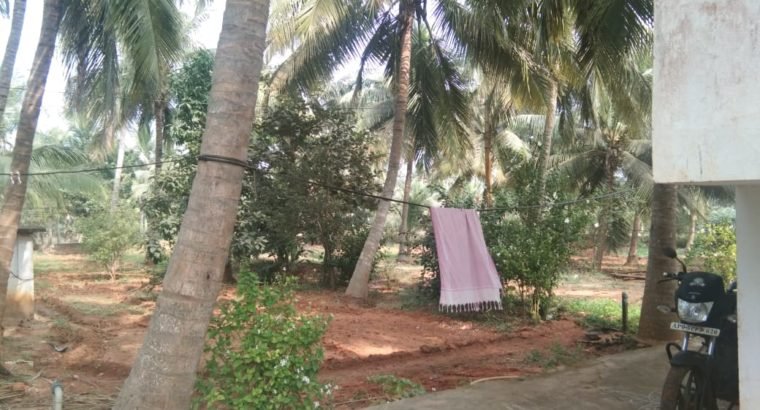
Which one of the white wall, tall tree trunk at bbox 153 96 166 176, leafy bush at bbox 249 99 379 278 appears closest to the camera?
the white wall

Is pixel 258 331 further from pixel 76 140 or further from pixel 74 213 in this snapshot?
pixel 76 140

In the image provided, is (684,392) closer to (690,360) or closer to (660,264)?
(690,360)

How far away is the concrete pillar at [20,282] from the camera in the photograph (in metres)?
8.68

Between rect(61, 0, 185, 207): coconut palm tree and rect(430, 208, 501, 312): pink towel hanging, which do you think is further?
rect(430, 208, 501, 312): pink towel hanging

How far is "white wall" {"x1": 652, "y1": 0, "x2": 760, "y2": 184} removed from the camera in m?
2.71

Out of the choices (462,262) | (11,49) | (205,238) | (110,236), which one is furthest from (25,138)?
(110,236)

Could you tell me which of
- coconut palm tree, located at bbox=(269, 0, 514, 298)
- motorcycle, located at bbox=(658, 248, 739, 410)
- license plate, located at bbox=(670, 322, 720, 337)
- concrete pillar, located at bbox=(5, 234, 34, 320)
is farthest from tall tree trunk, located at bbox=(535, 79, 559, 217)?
concrete pillar, located at bbox=(5, 234, 34, 320)

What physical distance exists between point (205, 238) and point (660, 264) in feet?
20.7

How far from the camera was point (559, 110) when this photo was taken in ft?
45.9

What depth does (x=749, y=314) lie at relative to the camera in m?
3.59

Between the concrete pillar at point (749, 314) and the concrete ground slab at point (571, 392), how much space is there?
4.25 ft

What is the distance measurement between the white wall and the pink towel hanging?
177 inches

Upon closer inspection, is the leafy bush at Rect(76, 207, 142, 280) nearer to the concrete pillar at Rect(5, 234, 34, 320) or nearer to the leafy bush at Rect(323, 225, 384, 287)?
the leafy bush at Rect(323, 225, 384, 287)

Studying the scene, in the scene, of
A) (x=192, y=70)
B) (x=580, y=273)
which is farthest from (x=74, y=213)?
(x=580, y=273)
